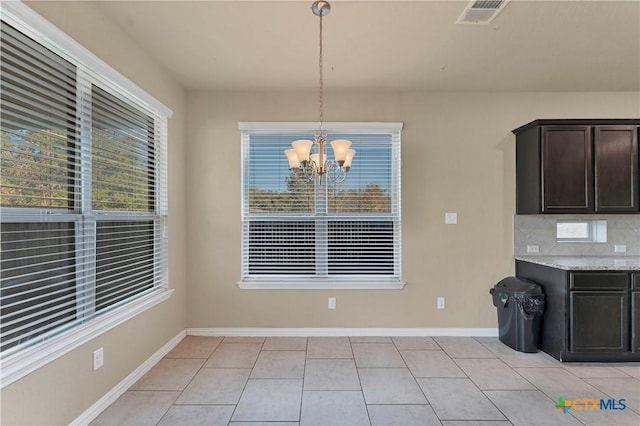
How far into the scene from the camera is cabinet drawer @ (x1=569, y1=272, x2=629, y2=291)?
290 cm

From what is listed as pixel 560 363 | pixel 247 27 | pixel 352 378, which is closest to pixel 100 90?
pixel 247 27

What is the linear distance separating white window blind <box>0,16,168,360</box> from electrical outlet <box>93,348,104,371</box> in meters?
0.25

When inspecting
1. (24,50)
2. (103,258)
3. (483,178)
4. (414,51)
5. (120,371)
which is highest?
(414,51)

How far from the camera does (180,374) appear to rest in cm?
276

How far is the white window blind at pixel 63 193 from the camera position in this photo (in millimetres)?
1650

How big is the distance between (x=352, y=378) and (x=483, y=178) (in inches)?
103

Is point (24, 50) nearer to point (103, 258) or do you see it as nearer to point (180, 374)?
point (103, 258)

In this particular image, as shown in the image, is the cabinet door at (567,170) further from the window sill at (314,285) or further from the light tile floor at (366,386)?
the window sill at (314,285)

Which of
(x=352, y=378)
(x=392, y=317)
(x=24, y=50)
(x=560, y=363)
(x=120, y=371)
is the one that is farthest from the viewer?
(x=392, y=317)

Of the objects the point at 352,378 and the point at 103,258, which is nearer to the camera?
the point at 103,258

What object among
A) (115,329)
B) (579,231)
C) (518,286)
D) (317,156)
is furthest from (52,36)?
(579,231)

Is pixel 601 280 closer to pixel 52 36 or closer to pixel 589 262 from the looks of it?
pixel 589 262

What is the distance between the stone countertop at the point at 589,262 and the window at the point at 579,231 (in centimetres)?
26

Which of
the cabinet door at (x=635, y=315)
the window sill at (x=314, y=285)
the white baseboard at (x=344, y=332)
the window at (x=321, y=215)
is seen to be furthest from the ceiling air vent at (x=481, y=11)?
the white baseboard at (x=344, y=332)
